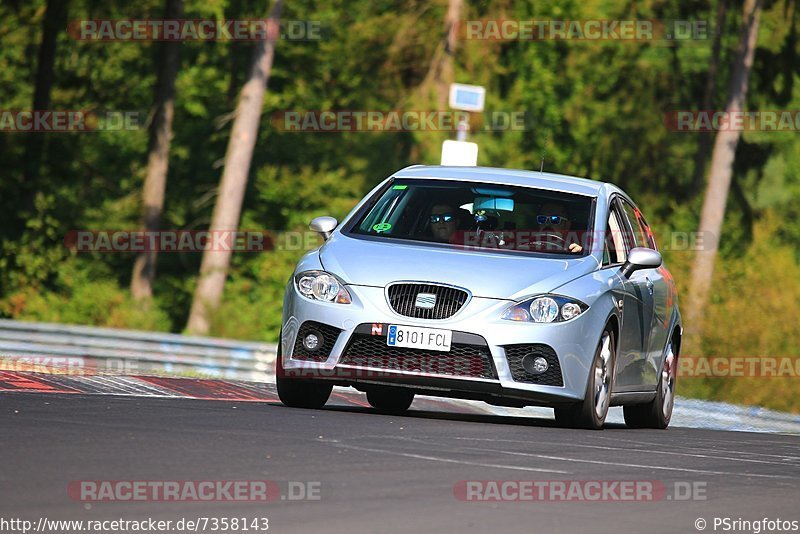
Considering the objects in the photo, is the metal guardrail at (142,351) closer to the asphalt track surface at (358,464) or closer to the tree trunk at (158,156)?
the asphalt track surface at (358,464)

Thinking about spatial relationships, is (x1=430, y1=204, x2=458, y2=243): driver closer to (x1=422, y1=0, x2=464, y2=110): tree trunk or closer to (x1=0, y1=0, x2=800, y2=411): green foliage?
(x1=0, y1=0, x2=800, y2=411): green foliage

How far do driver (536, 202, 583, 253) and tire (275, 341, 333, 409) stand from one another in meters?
1.90

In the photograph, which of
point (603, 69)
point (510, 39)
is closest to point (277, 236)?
point (510, 39)

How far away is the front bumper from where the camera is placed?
11.6 meters

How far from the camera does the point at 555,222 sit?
42.2 feet

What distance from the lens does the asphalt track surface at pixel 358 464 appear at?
7273 mm

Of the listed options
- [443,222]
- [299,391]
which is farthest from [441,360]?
[443,222]

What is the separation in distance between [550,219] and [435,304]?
162cm

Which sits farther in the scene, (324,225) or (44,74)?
(44,74)

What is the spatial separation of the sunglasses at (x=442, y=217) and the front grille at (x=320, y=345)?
4.63 ft

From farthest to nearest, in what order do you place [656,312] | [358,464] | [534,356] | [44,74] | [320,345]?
[44,74] → [656,312] → [320,345] → [534,356] → [358,464]

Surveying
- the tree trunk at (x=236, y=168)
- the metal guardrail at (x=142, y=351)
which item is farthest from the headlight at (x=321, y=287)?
the tree trunk at (x=236, y=168)

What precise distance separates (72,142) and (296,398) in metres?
32.5

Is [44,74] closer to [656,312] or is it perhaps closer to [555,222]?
[656,312]
